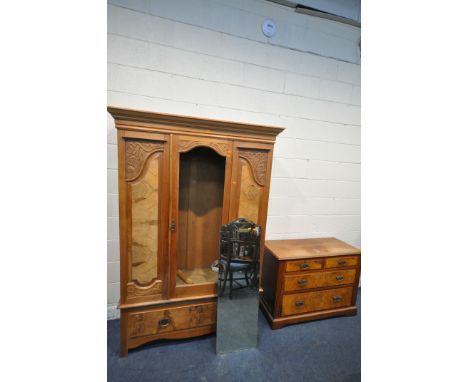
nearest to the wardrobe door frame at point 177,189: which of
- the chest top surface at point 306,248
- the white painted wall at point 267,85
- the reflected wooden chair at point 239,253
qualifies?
the reflected wooden chair at point 239,253

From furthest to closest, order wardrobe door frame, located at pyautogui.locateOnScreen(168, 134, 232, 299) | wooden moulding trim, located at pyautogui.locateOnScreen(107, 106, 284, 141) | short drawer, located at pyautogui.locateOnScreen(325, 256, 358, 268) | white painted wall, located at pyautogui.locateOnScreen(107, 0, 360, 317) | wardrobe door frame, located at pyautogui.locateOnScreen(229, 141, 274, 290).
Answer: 1. short drawer, located at pyautogui.locateOnScreen(325, 256, 358, 268)
2. white painted wall, located at pyautogui.locateOnScreen(107, 0, 360, 317)
3. wardrobe door frame, located at pyautogui.locateOnScreen(229, 141, 274, 290)
4. wardrobe door frame, located at pyautogui.locateOnScreen(168, 134, 232, 299)
5. wooden moulding trim, located at pyautogui.locateOnScreen(107, 106, 284, 141)

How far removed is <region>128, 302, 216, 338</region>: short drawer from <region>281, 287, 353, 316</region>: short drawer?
2.42ft

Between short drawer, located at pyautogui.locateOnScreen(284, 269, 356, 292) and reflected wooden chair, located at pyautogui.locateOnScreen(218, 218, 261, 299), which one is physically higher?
reflected wooden chair, located at pyautogui.locateOnScreen(218, 218, 261, 299)

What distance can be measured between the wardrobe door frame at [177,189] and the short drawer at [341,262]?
1139 mm

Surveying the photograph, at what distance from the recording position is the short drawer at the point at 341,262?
2.01 metres

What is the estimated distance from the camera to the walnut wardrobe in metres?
1.38

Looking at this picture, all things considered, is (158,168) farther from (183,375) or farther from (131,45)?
(183,375)

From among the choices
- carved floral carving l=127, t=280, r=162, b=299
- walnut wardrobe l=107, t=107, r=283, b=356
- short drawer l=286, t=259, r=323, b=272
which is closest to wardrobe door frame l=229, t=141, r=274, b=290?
walnut wardrobe l=107, t=107, r=283, b=356

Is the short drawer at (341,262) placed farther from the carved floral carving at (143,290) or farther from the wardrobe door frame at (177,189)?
the carved floral carving at (143,290)

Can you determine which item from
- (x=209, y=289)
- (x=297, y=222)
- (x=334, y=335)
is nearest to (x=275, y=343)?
(x=334, y=335)

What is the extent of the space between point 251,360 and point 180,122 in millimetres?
1880

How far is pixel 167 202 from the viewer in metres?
1.48

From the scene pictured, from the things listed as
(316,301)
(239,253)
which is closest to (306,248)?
(316,301)

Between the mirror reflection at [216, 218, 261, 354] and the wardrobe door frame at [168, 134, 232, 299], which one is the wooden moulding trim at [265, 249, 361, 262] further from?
the wardrobe door frame at [168, 134, 232, 299]
